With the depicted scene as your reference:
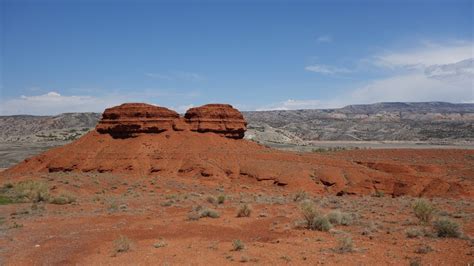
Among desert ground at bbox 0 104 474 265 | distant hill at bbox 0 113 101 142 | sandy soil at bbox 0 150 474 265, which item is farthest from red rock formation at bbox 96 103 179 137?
distant hill at bbox 0 113 101 142

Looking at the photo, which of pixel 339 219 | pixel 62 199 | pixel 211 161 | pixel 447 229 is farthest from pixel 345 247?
pixel 211 161

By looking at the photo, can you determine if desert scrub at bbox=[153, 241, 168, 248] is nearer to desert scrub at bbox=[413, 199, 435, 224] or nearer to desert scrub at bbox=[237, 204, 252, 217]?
desert scrub at bbox=[237, 204, 252, 217]

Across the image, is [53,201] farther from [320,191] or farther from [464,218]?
[464,218]

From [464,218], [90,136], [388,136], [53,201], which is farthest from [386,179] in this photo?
[388,136]

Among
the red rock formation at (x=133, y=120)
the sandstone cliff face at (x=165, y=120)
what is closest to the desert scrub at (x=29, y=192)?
the red rock formation at (x=133, y=120)

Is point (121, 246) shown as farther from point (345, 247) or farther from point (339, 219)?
point (339, 219)

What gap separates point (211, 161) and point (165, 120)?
7.97 m

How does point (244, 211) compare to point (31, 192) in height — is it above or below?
below

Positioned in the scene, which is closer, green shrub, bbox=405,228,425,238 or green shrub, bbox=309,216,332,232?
green shrub, bbox=405,228,425,238

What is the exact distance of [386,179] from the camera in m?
30.6

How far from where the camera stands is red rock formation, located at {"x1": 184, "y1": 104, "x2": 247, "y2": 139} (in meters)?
41.2

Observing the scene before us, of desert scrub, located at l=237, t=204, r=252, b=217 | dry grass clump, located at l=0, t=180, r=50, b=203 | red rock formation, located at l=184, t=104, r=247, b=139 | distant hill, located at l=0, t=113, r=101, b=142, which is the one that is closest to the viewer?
desert scrub, located at l=237, t=204, r=252, b=217

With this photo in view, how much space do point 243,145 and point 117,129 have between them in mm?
11286

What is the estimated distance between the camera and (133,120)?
39.4m
